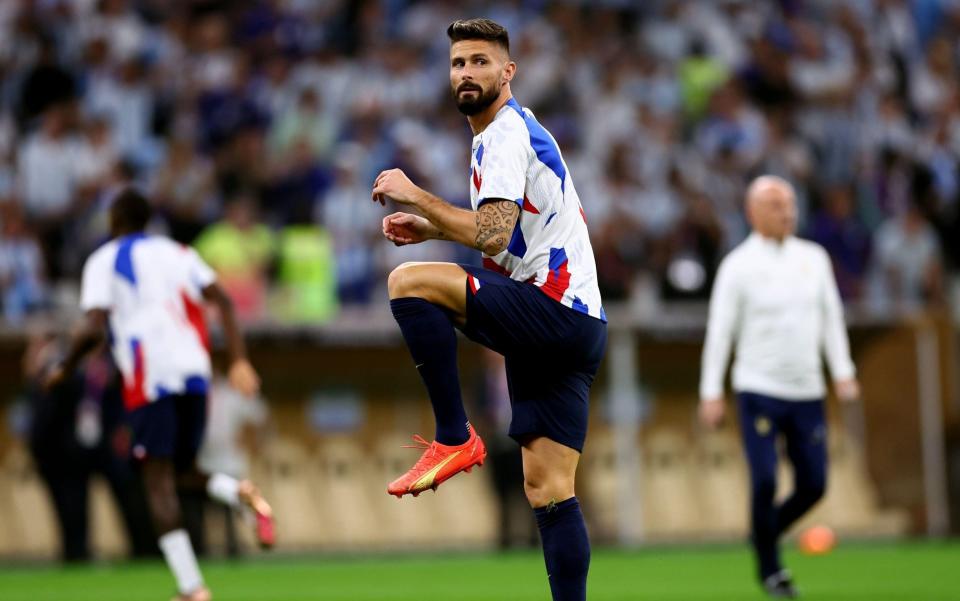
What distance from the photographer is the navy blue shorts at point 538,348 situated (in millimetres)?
7258

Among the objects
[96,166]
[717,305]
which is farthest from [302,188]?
[717,305]

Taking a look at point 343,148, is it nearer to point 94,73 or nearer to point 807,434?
point 94,73

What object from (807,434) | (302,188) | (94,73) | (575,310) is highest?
(94,73)

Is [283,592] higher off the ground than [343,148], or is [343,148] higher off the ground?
[343,148]

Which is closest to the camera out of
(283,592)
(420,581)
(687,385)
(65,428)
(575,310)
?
(575,310)

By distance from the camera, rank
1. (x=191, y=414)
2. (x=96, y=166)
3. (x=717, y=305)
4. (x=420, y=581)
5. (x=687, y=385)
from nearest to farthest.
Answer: (x=191, y=414) → (x=717, y=305) → (x=420, y=581) → (x=96, y=166) → (x=687, y=385)

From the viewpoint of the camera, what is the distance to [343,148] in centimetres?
2034

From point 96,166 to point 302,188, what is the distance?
90.7 inches

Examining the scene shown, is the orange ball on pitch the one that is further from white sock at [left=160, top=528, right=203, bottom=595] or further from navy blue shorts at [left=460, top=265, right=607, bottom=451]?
navy blue shorts at [left=460, top=265, right=607, bottom=451]

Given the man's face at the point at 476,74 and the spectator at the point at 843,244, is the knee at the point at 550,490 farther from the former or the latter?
the spectator at the point at 843,244

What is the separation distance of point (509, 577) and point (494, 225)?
7.66m

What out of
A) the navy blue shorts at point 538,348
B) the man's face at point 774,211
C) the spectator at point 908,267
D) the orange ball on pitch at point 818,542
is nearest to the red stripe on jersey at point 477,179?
the navy blue shorts at point 538,348

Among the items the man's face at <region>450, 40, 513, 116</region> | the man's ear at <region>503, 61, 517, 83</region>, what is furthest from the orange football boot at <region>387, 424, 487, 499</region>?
the man's ear at <region>503, 61, 517, 83</region>

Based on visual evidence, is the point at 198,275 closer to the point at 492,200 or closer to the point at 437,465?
the point at 437,465
